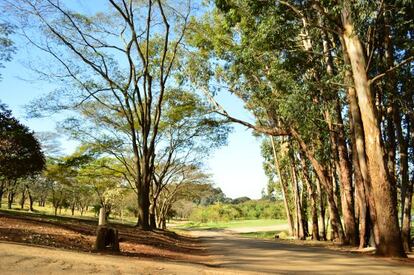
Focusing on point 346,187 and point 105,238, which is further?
point 346,187

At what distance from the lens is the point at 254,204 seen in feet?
321

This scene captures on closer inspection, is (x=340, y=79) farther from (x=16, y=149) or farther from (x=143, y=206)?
(x=16, y=149)

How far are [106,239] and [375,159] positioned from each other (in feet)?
25.5

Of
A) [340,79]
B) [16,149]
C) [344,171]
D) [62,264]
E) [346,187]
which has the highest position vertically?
[340,79]

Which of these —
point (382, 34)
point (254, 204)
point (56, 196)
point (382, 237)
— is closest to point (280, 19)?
point (382, 34)

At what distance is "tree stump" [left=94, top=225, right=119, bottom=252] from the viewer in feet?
29.6

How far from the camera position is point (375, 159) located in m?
11.6

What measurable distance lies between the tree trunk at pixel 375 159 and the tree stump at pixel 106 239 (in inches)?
289

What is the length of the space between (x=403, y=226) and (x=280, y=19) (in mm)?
10139

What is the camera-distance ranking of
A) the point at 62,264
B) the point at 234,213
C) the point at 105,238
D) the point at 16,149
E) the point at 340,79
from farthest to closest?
the point at 234,213 → the point at 16,149 → the point at 340,79 → the point at 105,238 → the point at 62,264

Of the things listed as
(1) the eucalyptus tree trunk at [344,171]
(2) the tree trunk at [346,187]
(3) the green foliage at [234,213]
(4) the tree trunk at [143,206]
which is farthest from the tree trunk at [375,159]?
(3) the green foliage at [234,213]

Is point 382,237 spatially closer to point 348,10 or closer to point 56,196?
point 348,10

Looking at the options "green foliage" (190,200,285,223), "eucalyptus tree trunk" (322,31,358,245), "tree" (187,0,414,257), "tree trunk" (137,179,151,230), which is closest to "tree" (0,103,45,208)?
"tree trunk" (137,179,151,230)

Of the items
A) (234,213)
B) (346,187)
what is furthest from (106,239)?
(234,213)
